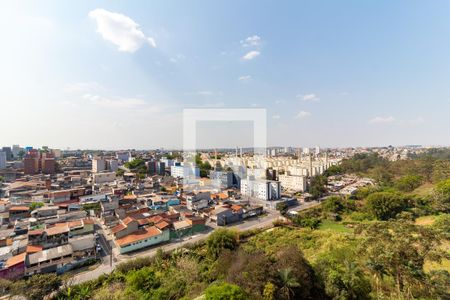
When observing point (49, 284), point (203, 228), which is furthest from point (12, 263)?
point (203, 228)

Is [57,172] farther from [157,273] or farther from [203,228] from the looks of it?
[157,273]

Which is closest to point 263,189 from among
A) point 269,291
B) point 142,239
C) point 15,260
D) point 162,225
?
point 162,225

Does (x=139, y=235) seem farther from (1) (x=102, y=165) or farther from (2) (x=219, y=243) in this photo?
(1) (x=102, y=165)

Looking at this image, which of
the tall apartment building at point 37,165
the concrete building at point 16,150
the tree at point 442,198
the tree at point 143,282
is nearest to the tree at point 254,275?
the tree at point 143,282

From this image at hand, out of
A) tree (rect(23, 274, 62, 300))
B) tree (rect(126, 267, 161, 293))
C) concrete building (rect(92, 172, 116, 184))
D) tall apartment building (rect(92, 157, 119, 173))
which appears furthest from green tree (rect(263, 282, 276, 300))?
tall apartment building (rect(92, 157, 119, 173))

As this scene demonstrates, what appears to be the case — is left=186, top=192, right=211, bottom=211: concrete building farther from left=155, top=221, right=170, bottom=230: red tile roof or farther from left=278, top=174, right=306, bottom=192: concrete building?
left=278, top=174, right=306, bottom=192: concrete building

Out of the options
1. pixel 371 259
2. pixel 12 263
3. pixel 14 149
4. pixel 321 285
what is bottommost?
pixel 12 263
